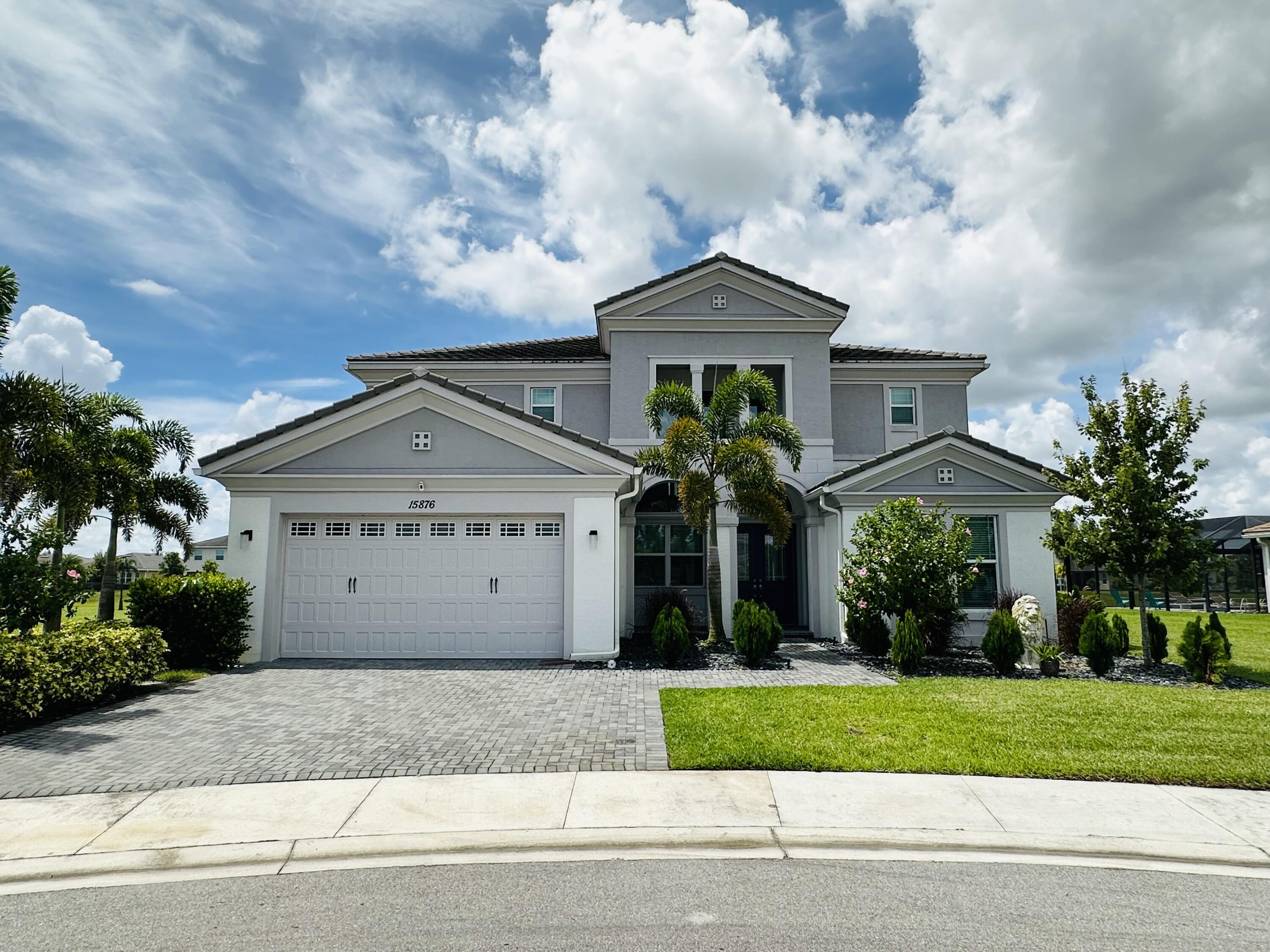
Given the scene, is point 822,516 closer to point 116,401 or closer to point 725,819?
point 725,819

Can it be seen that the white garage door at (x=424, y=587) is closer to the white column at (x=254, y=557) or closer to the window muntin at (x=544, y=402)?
the white column at (x=254, y=557)

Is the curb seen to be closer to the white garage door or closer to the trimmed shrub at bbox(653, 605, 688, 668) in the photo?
the trimmed shrub at bbox(653, 605, 688, 668)

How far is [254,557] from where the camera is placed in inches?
531

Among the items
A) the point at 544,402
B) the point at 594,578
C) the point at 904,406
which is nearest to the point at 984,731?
the point at 594,578

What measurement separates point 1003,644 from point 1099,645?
1585 millimetres

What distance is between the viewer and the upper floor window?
19859 millimetres

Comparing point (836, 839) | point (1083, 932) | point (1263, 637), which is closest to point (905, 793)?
point (836, 839)

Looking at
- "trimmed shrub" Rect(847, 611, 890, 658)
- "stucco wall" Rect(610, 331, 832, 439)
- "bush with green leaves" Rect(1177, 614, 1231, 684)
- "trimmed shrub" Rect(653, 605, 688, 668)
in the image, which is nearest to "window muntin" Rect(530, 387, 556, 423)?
"stucco wall" Rect(610, 331, 832, 439)

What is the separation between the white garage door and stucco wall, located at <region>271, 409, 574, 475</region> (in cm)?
88

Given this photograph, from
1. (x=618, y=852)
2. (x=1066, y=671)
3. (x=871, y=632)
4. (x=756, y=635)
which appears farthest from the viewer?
(x=871, y=632)

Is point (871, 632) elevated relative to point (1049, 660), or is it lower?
elevated

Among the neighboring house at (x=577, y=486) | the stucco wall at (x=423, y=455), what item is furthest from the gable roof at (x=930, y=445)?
the stucco wall at (x=423, y=455)

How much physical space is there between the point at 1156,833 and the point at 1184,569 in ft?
29.4

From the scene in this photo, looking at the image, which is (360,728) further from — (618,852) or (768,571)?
(768,571)
